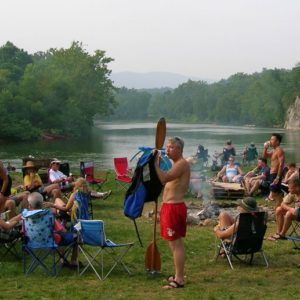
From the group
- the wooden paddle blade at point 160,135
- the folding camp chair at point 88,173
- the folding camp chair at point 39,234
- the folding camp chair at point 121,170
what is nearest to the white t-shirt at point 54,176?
the folding camp chair at point 88,173

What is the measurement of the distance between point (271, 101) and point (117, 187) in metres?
99.3

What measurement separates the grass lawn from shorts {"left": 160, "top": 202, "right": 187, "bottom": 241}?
1.80 ft

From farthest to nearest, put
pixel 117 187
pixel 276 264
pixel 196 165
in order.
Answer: pixel 196 165, pixel 117 187, pixel 276 264

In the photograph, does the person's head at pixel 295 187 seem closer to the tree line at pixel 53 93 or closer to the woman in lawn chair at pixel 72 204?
the woman in lawn chair at pixel 72 204

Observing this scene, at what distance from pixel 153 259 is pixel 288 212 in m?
2.40

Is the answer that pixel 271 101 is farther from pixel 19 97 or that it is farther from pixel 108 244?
pixel 108 244

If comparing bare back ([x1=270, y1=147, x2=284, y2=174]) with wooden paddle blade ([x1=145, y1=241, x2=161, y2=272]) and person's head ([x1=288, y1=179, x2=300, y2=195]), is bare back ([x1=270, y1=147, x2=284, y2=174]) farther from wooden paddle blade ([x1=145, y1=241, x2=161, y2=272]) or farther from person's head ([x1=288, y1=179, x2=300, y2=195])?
wooden paddle blade ([x1=145, y1=241, x2=161, y2=272])

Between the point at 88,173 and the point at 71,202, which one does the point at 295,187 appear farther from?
the point at 88,173

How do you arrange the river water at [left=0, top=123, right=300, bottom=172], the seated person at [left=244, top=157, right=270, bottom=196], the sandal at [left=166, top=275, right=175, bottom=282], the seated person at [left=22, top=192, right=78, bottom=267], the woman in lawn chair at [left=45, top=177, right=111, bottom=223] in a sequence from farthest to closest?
the river water at [left=0, top=123, right=300, bottom=172]
the seated person at [left=244, top=157, right=270, bottom=196]
the woman in lawn chair at [left=45, top=177, right=111, bottom=223]
the seated person at [left=22, top=192, right=78, bottom=267]
the sandal at [left=166, top=275, right=175, bottom=282]

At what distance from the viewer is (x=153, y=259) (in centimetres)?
602

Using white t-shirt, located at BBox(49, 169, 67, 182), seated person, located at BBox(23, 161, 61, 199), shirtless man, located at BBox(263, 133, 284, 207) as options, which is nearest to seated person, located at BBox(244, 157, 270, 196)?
shirtless man, located at BBox(263, 133, 284, 207)

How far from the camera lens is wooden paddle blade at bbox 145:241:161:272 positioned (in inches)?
236

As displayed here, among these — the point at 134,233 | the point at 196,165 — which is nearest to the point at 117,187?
the point at 196,165

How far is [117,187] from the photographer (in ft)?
46.8
